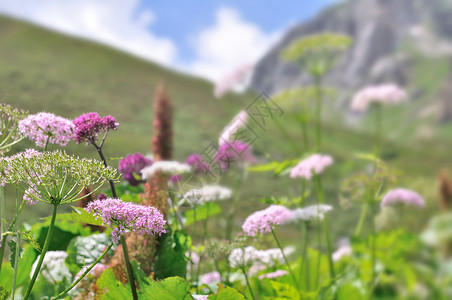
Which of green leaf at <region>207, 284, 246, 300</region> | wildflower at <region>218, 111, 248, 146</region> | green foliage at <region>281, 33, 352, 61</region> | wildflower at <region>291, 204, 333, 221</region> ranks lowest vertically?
green leaf at <region>207, 284, 246, 300</region>

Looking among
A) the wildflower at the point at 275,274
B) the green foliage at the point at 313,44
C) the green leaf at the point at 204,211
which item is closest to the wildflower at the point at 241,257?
the wildflower at the point at 275,274

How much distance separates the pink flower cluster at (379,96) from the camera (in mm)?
2303

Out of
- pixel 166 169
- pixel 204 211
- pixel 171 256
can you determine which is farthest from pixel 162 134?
pixel 171 256

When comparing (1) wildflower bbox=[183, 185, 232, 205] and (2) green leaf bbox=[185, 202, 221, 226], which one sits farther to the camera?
(2) green leaf bbox=[185, 202, 221, 226]

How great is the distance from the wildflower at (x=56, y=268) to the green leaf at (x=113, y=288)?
0.29m

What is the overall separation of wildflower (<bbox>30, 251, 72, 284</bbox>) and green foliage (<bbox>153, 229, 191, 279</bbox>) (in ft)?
0.81

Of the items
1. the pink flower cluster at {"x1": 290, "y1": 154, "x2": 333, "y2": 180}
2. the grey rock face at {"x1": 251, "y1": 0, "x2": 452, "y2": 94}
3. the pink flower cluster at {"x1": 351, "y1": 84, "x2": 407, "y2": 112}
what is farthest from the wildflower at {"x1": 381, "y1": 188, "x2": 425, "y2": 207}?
the grey rock face at {"x1": 251, "y1": 0, "x2": 452, "y2": 94}

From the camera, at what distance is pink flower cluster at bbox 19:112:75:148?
2.33 feet

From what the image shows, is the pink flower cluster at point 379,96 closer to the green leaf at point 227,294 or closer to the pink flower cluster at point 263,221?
the pink flower cluster at point 263,221

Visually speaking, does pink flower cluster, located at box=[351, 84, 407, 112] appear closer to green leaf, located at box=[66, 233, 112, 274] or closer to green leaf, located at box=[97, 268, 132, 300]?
green leaf, located at box=[66, 233, 112, 274]

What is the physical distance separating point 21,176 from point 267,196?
527mm

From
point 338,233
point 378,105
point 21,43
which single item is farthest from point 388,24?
point 378,105

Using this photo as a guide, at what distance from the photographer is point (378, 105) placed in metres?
2.41

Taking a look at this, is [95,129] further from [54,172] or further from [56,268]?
[56,268]
